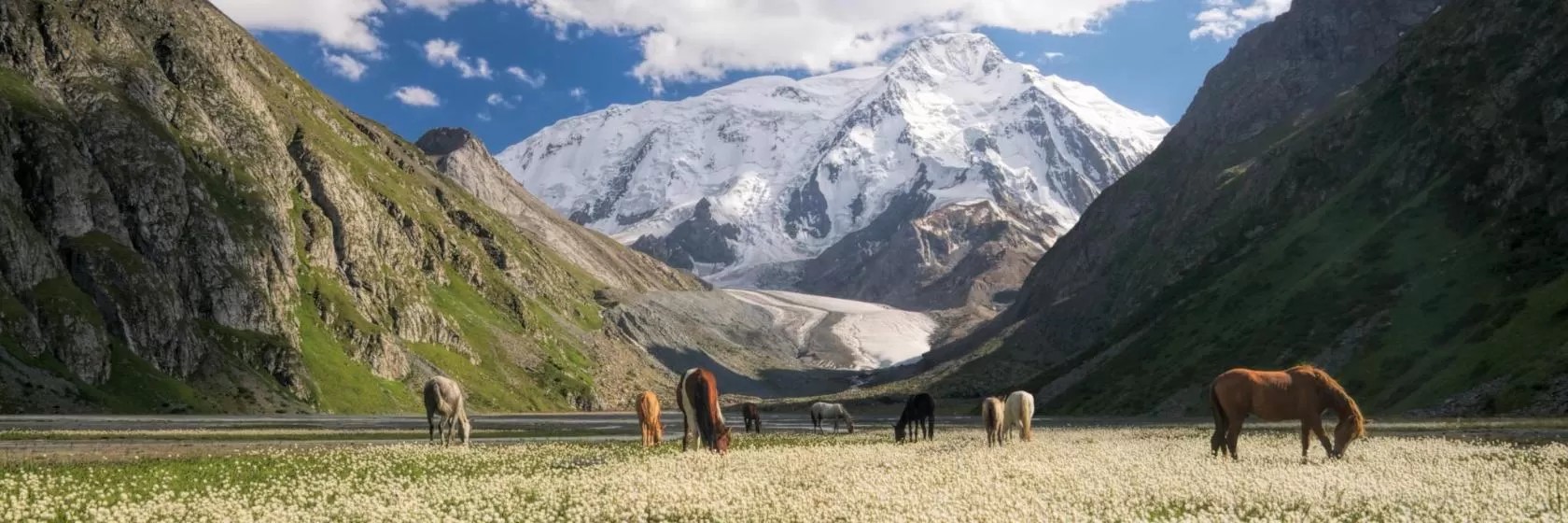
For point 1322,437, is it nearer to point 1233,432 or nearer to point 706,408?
point 1233,432

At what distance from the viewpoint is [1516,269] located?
9950 centimetres

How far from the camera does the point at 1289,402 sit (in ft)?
105

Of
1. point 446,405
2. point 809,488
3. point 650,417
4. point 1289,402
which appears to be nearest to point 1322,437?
point 1289,402

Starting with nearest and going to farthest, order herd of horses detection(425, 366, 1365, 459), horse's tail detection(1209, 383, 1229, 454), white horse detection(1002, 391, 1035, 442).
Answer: herd of horses detection(425, 366, 1365, 459) → horse's tail detection(1209, 383, 1229, 454) → white horse detection(1002, 391, 1035, 442)

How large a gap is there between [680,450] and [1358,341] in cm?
9446

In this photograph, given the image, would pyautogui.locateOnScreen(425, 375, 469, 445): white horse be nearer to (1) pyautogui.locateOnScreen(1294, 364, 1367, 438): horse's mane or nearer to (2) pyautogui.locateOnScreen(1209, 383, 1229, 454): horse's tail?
(2) pyautogui.locateOnScreen(1209, 383, 1229, 454): horse's tail

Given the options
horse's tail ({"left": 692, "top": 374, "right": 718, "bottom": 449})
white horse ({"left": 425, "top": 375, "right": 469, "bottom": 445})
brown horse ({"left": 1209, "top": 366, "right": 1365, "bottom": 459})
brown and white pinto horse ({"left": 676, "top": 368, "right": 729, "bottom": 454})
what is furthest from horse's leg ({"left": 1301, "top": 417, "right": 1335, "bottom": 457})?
white horse ({"left": 425, "top": 375, "right": 469, "bottom": 445})

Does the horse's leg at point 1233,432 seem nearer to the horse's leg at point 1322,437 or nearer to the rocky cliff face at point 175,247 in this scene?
the horse's leg at point 1322,437

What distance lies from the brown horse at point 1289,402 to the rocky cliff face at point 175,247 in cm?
9958

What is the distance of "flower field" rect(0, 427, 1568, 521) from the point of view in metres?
19.3

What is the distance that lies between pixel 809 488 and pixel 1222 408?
16152mm

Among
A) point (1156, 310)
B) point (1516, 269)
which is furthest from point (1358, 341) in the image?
point (1156, 310)

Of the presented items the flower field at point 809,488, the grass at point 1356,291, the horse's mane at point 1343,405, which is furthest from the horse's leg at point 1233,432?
the grass at point 1356,291

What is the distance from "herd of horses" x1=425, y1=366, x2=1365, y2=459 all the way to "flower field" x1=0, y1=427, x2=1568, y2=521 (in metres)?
1.31
